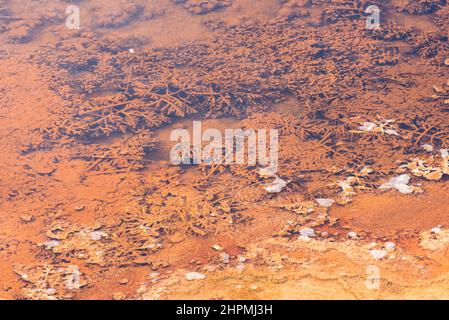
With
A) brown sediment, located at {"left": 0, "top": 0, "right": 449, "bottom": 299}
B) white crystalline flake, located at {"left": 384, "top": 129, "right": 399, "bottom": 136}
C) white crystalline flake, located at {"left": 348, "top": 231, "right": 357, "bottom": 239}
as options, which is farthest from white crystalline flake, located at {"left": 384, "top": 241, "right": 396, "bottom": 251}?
white crystalline flake, located at {"left": 384, "top": 129, "right": 399, "bottom": 136}

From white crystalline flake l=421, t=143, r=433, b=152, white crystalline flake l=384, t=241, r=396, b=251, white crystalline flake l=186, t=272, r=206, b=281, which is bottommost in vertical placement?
white crystalline flake l=186, t=272, r=206, b=281

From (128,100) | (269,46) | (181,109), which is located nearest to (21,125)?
(128,100)

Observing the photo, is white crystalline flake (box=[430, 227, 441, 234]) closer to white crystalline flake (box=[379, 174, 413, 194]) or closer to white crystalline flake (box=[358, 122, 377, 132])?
white crystalline flake (box=[379, 174, 413, 194])

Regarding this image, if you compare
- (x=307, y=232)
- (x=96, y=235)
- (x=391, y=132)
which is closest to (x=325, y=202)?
(x=307, y=232)

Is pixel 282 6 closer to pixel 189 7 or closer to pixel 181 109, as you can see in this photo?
pixel 189 7

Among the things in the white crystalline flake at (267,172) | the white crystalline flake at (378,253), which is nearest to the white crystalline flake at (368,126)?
the white crystalline flake at (267,172)

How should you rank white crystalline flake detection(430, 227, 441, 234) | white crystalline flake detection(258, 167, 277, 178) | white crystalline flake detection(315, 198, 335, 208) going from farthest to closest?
1. white crystalline flake detection(258, 167, 277, 178)
2. white crystalline flake detection(315, 198, 335, 208)
3. white crystalline flake detection(430, 227, 441, 234)

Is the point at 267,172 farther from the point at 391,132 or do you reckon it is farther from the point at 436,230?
the point at 436,230
